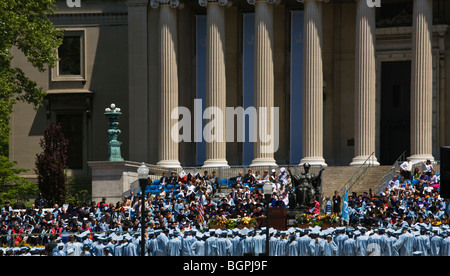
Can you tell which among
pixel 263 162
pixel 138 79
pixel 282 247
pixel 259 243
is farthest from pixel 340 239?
pixel 138 79

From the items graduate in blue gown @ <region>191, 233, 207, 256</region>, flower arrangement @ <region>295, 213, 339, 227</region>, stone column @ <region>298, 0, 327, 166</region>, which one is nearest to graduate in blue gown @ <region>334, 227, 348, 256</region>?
flower arrangement @ <region>295, 213, 339, 227</region>

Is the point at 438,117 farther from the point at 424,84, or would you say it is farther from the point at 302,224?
the point at 302,224

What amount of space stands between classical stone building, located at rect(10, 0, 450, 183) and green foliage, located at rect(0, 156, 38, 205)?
12.7ft

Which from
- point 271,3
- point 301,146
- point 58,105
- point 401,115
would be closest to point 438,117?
point 401,115

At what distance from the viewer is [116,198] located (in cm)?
4656

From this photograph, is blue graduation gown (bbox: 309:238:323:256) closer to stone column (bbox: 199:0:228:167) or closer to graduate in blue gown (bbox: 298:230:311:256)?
graduate in blue gown (bbox: 298:230:311:256)

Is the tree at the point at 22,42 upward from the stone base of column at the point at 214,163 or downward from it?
upward

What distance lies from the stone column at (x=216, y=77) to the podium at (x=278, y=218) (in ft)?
51.3

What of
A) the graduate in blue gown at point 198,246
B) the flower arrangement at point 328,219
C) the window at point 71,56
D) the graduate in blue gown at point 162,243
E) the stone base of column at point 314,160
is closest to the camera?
the graduate in blue gown at point 198,246

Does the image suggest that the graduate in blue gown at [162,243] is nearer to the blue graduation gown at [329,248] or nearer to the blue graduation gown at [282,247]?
the blue graduation gown at [282,247]

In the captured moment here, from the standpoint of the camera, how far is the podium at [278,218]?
36312 millimetres

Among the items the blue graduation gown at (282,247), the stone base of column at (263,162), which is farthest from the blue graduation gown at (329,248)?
the stone base of column at (263,162)

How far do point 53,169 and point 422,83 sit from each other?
67.9 ft

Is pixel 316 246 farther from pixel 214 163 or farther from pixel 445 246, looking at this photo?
pixel 214 163
